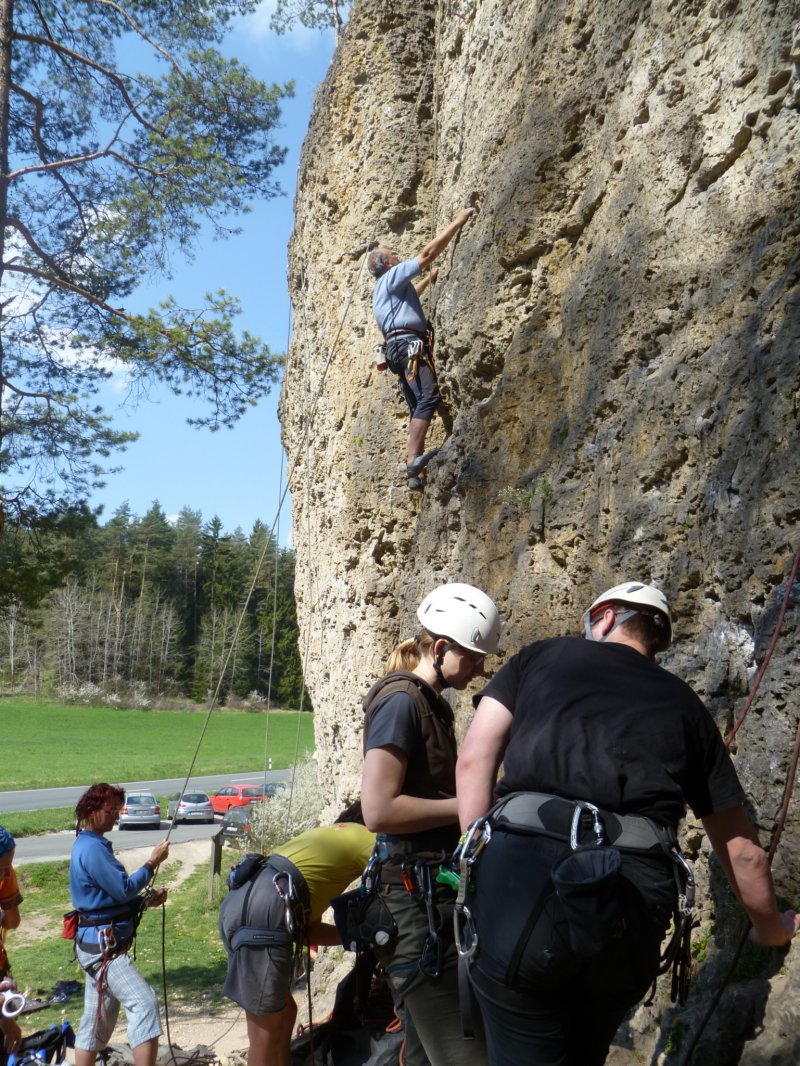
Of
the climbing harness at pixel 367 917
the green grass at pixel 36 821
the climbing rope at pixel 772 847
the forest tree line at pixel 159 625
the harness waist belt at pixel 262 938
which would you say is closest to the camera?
the climbing rope at pixel 772 847

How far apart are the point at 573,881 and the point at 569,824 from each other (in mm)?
151

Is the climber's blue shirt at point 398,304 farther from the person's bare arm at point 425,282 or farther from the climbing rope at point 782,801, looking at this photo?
the climbing rope at point 782,801

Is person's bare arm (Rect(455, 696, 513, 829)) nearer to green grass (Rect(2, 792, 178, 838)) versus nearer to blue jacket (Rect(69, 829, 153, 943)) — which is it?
blue jacket (Rect(69, 829, 153, 943))

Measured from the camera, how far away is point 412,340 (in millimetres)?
6711

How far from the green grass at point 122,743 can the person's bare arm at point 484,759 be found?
859 inches

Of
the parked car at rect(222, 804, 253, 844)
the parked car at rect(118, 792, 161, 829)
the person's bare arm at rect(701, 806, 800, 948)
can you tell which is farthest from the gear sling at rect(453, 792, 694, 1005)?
the parked car at rect(118, 792, 161, 829)

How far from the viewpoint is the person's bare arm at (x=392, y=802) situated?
9.51 feet

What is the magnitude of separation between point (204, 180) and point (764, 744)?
12.3 meters

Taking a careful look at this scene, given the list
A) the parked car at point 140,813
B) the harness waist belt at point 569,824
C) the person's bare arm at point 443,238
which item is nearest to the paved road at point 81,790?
the parked car at point 140,813

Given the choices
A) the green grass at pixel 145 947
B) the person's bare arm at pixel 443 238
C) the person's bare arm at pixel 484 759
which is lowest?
the green grass at pixel 145 947

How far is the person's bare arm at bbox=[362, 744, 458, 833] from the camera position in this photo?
290cm

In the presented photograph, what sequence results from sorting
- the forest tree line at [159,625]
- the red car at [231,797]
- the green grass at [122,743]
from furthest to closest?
the forest tree line at [159,625] → the green grass at [122,743] → the red car at [231,797]

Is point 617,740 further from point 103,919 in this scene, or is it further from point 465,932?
point 103,919

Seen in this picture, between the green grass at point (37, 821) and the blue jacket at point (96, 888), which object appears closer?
the blue jacket at point (96, 888)
